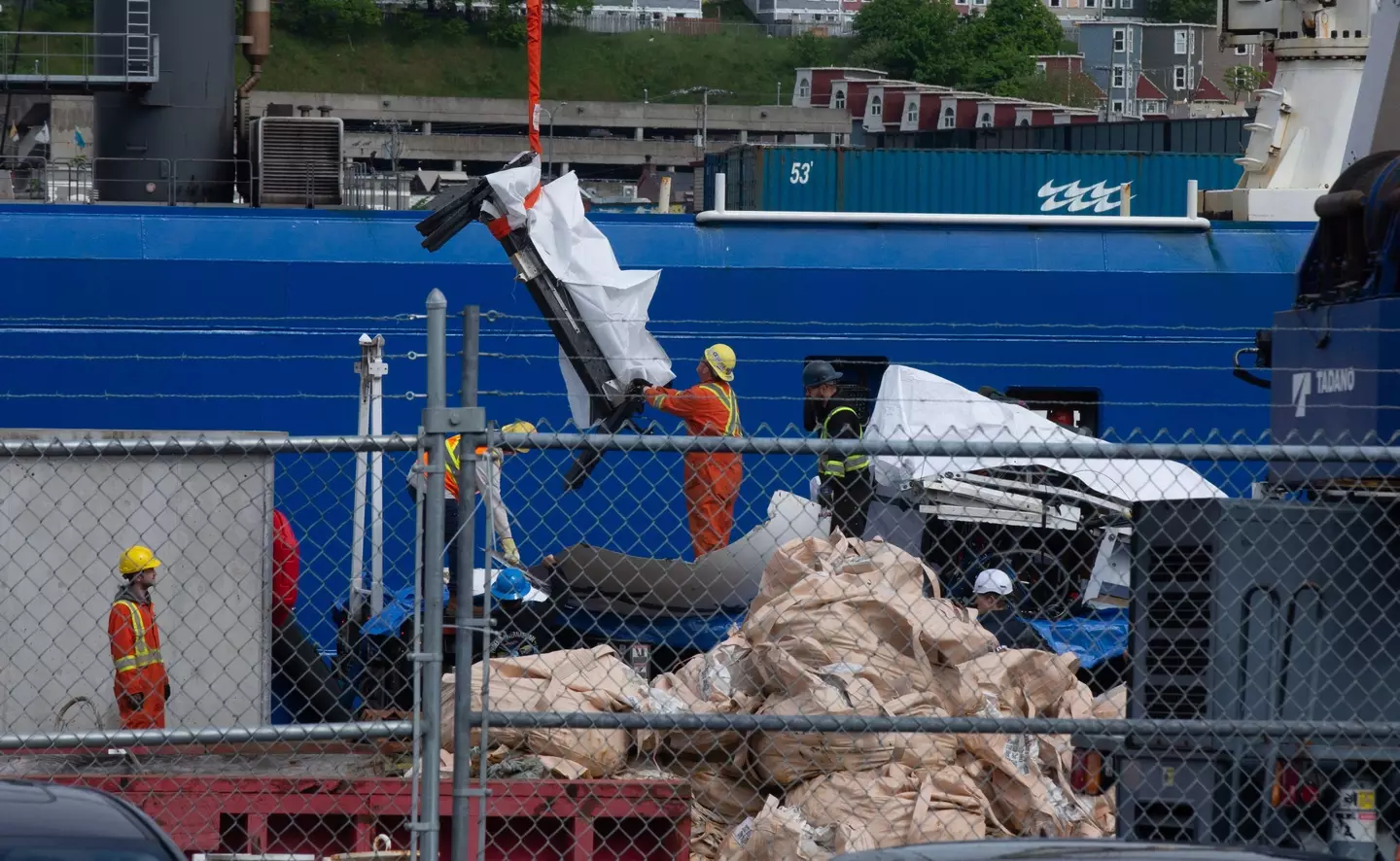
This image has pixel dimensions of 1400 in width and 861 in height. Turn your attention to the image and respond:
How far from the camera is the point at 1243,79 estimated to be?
8362cm

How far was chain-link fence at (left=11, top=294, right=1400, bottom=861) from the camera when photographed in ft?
16.6

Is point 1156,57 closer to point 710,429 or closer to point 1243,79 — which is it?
point 1243,79

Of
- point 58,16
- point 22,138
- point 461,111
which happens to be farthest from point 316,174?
point 58,16

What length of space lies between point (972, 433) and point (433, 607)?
679 cm

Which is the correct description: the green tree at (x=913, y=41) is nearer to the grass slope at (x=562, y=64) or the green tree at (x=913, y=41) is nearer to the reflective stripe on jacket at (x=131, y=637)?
the grass slope at (x=562, y=64)

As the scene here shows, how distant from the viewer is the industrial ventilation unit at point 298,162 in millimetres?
16234

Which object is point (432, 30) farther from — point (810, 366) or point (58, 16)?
point (810, 366)

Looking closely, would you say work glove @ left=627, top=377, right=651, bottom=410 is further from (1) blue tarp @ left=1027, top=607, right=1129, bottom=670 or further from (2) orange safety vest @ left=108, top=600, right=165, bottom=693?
(2) orange safety vest @ left=108, top=600, right=165, bottom=693

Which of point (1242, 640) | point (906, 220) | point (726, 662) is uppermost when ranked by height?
point (906, 220)

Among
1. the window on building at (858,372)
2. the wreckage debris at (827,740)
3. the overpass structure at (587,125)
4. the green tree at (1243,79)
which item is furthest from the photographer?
the green tree at (1243,79)

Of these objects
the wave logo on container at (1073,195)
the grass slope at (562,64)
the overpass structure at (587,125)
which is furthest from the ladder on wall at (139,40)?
the grass slope at (562,64)

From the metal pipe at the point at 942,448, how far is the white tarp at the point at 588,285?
6501 mm

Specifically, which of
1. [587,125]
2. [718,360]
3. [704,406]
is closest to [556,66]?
[587,125]

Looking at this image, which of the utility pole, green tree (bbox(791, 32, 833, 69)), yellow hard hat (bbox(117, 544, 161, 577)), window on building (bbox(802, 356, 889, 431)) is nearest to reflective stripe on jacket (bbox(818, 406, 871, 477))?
window on building (bbox(802, 356, 889, 431))
